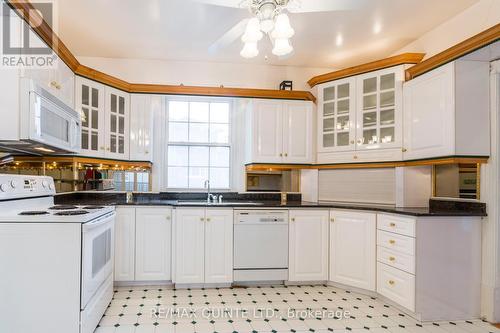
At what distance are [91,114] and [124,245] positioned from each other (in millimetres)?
1473

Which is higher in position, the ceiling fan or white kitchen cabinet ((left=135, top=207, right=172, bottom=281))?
the ceiling fan

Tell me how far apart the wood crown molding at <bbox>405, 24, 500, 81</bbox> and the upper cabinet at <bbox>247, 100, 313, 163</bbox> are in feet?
3.89

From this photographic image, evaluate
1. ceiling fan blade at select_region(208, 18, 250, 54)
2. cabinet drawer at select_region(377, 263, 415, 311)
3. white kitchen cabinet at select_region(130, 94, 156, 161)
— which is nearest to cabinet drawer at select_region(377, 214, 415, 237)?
cabinet drawer at select_region(377, 263, 415, 311)

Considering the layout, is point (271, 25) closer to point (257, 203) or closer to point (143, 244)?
point (257, 203)

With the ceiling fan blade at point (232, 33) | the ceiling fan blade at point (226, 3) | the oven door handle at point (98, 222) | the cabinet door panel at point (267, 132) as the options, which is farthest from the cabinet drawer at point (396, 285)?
the ceiling fan blade at point (226, 3)

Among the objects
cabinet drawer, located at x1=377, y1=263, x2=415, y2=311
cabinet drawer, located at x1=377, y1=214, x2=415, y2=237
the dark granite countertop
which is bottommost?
cabinet drawer, located at x1=377, y1=263, x2=415, y2=311

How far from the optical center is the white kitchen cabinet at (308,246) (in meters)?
3.21

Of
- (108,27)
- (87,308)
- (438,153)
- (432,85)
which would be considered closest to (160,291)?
(87,308)

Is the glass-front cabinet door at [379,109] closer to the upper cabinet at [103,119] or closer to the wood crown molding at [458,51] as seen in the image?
the wood crown molding at [458,51]

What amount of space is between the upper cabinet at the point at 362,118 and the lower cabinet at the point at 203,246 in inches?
59.2

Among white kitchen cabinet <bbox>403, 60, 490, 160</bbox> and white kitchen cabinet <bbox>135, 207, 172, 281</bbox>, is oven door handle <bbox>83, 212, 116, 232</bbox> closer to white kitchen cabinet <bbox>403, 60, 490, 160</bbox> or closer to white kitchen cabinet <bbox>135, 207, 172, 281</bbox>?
white kitchen cabinet <bbox>135, 207, 172, 281</bbox>

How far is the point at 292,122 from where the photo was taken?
3645 millimetres

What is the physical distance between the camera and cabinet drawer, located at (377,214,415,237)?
2.53 metres

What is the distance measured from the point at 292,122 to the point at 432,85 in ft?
4.94
